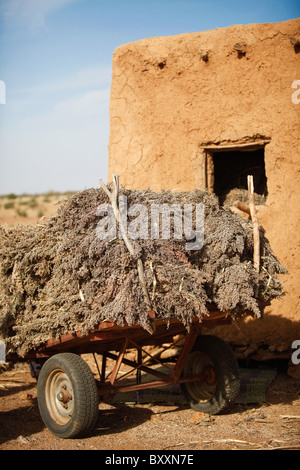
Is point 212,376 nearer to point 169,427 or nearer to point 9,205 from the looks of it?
point 169,427

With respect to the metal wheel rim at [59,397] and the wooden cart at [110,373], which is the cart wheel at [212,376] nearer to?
the wooden cart at [110,373]

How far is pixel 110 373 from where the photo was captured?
4.87 meters

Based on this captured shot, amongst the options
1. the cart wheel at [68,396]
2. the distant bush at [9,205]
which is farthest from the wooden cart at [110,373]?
the distant bush at [9,205]

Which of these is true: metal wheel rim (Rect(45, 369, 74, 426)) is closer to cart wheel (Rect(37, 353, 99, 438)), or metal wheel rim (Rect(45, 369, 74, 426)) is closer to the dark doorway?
cart wheel (Rect(37, 353, 99, 438))

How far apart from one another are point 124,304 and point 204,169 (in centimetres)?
404

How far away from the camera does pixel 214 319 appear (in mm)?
4758

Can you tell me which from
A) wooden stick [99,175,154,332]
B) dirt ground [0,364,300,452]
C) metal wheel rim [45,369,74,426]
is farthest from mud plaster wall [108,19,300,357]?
metal wheel rim [45,369,74,426]

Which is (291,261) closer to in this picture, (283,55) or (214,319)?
(214,319)

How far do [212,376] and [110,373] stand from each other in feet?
3.77

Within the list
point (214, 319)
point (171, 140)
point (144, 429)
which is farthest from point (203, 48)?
point (144, 429)

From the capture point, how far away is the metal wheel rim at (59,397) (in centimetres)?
436

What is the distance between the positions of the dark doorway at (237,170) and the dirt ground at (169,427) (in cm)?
371

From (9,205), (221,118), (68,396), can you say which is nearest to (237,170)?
(221,118)

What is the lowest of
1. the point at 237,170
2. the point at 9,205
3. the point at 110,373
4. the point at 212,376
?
the point at 212,376
